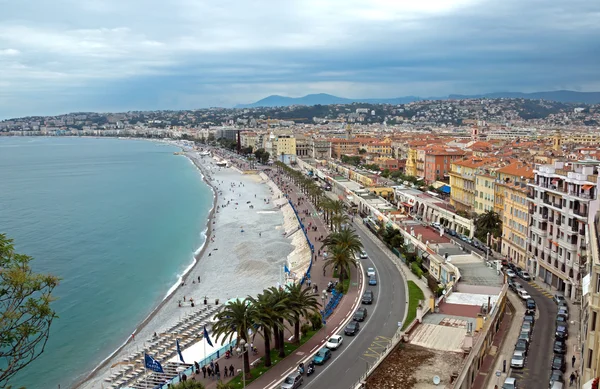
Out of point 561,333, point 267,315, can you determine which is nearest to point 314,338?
point 267,315

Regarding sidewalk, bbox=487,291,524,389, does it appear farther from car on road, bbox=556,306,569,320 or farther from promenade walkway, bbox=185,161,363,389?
promenade walkway, bbox=185,161,363,389

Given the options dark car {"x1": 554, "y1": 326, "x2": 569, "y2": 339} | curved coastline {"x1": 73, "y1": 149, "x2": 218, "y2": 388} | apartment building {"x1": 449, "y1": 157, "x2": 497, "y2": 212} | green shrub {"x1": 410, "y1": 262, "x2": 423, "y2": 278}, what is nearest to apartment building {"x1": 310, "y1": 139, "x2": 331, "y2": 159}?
curved coastline {"x1": 73, "y1": 149, "x2": 218, "y2": 388}

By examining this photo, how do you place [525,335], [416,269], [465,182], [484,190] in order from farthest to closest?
[465,182], [484,190], [416,269], [525,335]

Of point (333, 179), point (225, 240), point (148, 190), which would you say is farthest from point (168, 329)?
point (148, 190)

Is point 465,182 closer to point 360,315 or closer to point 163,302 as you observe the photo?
point 360,315

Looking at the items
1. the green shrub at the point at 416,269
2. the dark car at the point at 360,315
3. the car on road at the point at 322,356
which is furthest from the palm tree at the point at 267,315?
the green shrub at the point at 416,269

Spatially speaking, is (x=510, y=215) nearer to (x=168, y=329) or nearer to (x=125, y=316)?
(x=168, y=329)

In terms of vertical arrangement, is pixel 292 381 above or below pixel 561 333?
below
